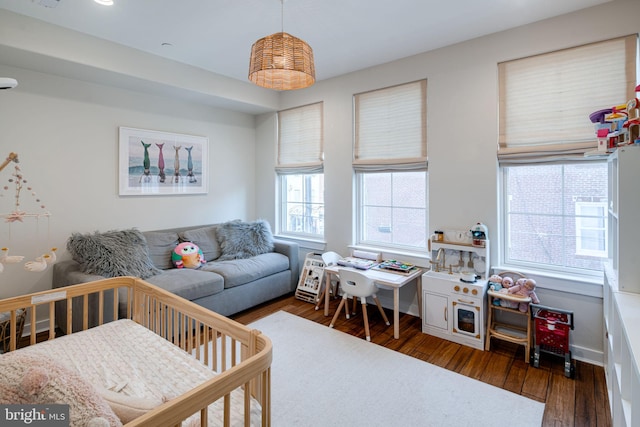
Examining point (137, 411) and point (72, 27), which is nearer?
point (137, 411)

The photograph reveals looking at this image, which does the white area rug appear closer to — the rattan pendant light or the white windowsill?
the white windowsill

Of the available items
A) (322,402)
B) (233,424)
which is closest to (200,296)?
(322,402)

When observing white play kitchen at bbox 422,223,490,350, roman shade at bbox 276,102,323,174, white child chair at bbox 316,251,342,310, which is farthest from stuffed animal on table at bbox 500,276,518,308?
roman shade at bbox 276,102,323,174

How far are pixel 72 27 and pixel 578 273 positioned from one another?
4729mm

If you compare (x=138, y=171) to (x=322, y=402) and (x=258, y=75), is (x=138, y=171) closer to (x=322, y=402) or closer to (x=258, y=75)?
(x=258, y=75)

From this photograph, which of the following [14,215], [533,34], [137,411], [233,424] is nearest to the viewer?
[137,411]

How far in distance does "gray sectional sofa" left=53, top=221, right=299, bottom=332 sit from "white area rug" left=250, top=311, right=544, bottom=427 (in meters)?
0.89

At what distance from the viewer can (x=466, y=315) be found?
2.77 metres

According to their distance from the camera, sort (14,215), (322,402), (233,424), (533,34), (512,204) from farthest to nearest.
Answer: (512,204), (533,34), (322,402), (14,215), (233,424)

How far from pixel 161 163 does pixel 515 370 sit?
13.5ft

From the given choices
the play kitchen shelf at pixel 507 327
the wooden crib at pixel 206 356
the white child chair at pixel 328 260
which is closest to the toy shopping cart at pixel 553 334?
the play kitchen shelf at pixel 507 327

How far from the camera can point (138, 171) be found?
3672 mm

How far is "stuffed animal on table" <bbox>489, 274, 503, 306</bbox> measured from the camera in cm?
266

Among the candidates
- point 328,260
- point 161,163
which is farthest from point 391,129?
point 161,163
